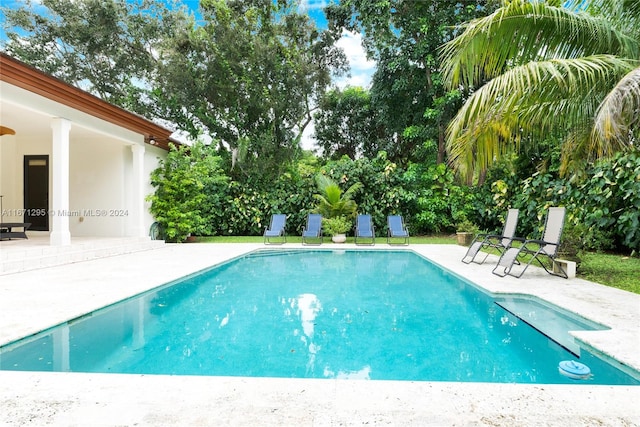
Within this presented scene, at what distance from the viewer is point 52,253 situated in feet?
23.9

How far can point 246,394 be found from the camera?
2209 mm

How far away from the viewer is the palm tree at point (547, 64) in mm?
4445

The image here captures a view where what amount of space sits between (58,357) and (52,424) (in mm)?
1289

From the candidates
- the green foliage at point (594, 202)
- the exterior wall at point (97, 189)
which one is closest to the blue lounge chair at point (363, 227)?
the green foliage at point (594, 202)

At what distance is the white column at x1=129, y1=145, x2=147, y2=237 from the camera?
10695mm

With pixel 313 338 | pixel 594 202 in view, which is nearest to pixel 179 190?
pixel 313 338

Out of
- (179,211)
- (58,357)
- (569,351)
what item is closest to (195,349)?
(58,357)

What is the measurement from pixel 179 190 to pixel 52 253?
4636 mm

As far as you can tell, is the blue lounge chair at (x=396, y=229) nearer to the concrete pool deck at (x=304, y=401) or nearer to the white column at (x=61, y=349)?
the concrete pool deck at (x=304, y=401)

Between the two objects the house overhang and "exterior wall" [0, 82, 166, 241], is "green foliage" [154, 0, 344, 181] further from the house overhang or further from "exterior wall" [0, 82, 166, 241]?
the house overhang

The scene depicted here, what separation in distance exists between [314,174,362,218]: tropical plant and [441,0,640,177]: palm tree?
7.11 metres

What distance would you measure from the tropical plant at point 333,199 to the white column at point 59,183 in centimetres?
710

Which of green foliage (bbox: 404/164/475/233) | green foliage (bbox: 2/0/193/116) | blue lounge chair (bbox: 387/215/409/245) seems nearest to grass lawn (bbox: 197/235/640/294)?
green foliage (bbox: 404/164/475/233)

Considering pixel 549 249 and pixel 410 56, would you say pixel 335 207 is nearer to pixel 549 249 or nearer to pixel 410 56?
pixel 410 56
